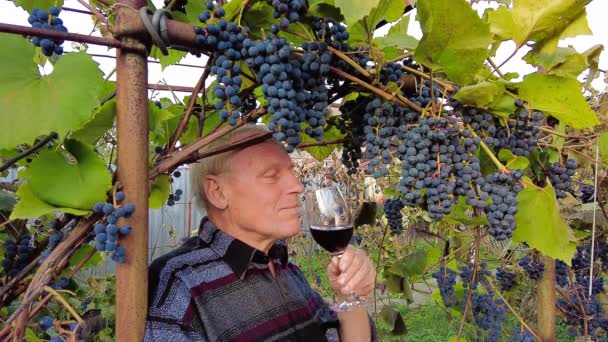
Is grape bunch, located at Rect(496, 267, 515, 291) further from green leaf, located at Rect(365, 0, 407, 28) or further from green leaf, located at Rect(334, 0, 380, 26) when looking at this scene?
green leaf, located at Rect(334, 0, 380, 26)

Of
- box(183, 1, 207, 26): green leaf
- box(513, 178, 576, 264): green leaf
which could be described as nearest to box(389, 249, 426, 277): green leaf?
box(513, 178, 576, 264): green leaf

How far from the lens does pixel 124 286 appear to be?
1.10 meters

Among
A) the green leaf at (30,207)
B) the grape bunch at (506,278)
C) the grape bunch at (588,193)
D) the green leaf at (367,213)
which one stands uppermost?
the green leaf at (30,207)

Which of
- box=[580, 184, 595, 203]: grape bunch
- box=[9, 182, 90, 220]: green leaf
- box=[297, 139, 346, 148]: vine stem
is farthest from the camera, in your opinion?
box=[580, 184, 595, 203]: grape bunch

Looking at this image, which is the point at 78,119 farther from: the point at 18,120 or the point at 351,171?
the point at 351,171

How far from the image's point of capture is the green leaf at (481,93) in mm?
1193

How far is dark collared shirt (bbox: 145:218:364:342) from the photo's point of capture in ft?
4.60

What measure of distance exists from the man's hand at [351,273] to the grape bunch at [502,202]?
1.91ft

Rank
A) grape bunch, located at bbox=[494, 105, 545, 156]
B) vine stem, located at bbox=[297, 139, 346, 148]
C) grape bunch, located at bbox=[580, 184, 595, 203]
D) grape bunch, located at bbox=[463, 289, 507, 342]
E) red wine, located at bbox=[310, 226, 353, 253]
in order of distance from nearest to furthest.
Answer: grape bunch, located at bbox=[494, 105, 545, 156] < vine stem, located at bbox=[297, 139, 346, 148] < red wine, located at bbox=[310, 226, 353, 253] < grape bunch, located at bbox=[463, 289, 507, 342] < grape bunch, located at bbox=[580, 184, 595, 203]

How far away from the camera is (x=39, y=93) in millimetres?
961

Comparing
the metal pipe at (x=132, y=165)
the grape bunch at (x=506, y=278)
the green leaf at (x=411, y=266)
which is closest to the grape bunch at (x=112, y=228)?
the metal pipe at (x=132, y=165)

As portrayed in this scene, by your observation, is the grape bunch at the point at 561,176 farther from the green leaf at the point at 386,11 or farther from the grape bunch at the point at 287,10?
the grape bunch at the point at 287,10

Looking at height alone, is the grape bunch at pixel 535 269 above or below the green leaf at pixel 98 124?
below

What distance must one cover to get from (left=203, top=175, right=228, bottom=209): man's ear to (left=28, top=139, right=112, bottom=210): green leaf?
0.70m
